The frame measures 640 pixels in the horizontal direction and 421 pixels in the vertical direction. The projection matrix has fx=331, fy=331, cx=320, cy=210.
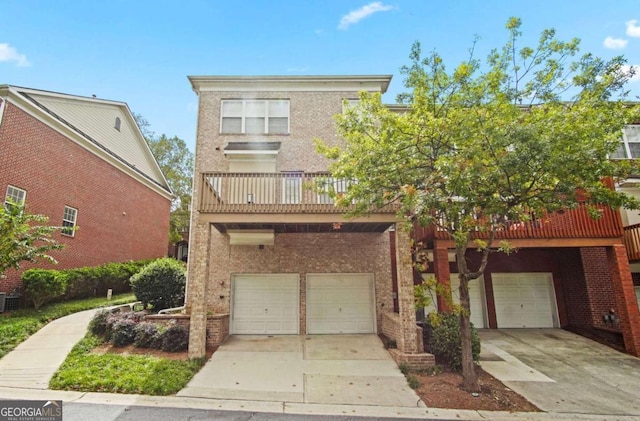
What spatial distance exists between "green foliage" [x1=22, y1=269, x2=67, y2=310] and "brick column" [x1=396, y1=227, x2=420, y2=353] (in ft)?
37.7

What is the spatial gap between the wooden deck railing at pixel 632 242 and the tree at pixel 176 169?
29.4 metres

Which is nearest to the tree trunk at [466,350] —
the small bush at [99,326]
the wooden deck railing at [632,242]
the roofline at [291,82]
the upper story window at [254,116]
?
the wooden deck railing at [632,242]

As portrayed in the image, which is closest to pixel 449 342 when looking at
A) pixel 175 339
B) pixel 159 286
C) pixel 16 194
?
pixel 175 339

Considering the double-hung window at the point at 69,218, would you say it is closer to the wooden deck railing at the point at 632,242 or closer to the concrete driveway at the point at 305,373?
the concrete driveway at the point at 305,373

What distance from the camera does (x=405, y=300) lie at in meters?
8.61

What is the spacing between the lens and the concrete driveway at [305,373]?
255 inches

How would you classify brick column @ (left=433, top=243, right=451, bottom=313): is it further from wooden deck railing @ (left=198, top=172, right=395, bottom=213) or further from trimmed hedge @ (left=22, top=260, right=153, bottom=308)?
trimmed hedge @ (left=22, top=260, right=153, bottom=308)

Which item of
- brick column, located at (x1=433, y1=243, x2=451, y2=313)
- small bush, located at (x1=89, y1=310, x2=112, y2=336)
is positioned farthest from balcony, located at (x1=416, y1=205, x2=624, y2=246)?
small bush, located at (x1=89, y1=310, x2=112, y2=336)

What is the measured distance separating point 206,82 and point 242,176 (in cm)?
587

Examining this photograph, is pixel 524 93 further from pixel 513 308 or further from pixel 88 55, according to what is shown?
pixel 88 55

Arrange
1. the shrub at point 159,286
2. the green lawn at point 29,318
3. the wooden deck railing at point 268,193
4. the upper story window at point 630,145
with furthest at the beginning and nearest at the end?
the upper story window at point 630,145 → the shrub at point 159,286 → the wooden deck railing at point 268,193 → the green lawn at point 29,318

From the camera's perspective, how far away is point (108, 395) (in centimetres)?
630

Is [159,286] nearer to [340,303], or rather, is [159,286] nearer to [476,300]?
[340,303]

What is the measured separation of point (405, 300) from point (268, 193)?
467 cm
